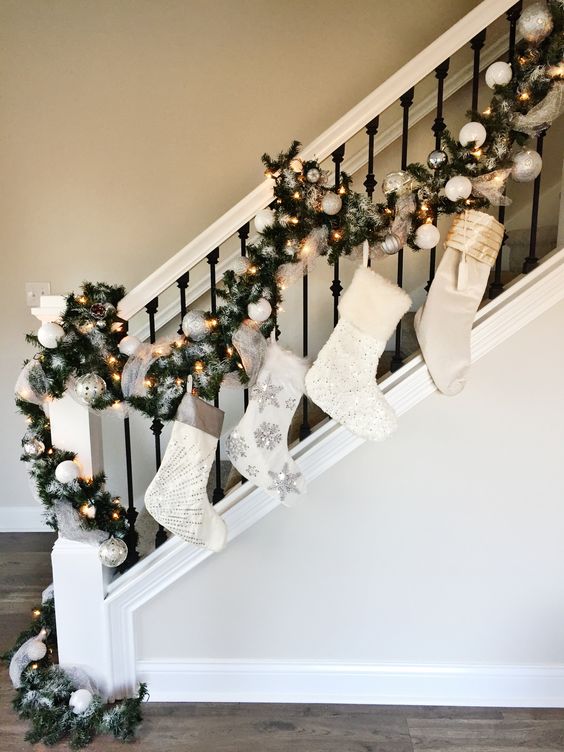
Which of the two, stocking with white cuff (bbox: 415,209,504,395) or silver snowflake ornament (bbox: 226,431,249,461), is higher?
stocking with white cuff (bbox: 415,209,504,395)

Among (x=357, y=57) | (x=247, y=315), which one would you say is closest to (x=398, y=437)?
(x=247, y=315)

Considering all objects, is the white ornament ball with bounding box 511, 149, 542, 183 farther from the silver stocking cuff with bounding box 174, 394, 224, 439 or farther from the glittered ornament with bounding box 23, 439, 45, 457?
the glittered ornament with bounding box 23, 439, 45, 457

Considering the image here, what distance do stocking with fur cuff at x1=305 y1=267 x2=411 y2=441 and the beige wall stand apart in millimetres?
1385

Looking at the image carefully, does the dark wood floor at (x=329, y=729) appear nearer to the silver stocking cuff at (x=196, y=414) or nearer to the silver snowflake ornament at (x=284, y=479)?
the silver snowflake ornament at (x=284, y=479)

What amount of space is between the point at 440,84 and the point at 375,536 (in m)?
1.41

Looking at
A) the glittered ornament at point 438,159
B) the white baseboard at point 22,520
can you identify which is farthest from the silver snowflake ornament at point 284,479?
the white baseboard at point 22,520

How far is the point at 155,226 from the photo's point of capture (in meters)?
2.82

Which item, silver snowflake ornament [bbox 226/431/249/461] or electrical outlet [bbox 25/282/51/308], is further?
electrical outlet [bbox 25/282/51/308]

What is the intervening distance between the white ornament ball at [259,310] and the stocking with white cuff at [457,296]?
48 centimetres

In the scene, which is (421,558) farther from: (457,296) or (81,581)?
(81,581)

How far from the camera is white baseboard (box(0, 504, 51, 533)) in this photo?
311 cm

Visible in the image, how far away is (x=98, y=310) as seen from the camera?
165cm

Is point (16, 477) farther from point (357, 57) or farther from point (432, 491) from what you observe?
point (357, 57)

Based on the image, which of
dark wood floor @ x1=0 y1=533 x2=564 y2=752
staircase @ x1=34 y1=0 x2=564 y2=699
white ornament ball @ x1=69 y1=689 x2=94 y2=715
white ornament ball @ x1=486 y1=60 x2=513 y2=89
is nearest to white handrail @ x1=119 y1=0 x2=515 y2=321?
staircase @ x1=34 y1=0 x2=564 y2=699
